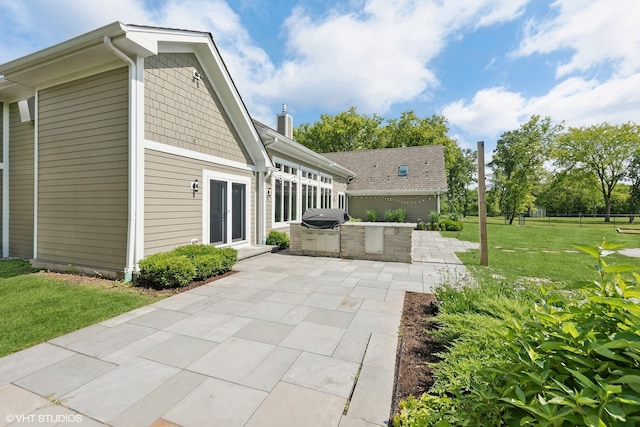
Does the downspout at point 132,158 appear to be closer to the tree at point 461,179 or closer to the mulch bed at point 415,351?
the mulch bed at point 415,351

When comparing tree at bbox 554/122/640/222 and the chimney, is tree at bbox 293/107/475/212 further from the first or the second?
the chimney

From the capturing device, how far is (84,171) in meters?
6.17

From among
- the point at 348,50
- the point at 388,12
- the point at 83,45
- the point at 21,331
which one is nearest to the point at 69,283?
the point at 21,331

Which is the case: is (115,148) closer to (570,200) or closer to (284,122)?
(284,122)

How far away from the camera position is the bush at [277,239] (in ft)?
33.0

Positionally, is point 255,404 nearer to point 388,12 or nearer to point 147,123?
point 147,123

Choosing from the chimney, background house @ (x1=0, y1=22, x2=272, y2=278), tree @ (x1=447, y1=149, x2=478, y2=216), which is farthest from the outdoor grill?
tree @ (x1=447, y1=149, x2=478, y2=216)

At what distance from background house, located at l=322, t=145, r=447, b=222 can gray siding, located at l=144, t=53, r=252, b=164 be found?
13584mm

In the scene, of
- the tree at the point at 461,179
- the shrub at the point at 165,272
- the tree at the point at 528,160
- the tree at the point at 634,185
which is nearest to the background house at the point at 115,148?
the shrub at the point at 165,272

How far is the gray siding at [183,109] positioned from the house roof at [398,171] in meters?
13.6

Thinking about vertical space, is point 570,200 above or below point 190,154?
above

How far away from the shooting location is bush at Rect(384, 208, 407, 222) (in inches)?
735

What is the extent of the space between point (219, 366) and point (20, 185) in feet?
29.6

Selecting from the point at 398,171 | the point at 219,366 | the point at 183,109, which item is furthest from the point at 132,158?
the point at 398,171
